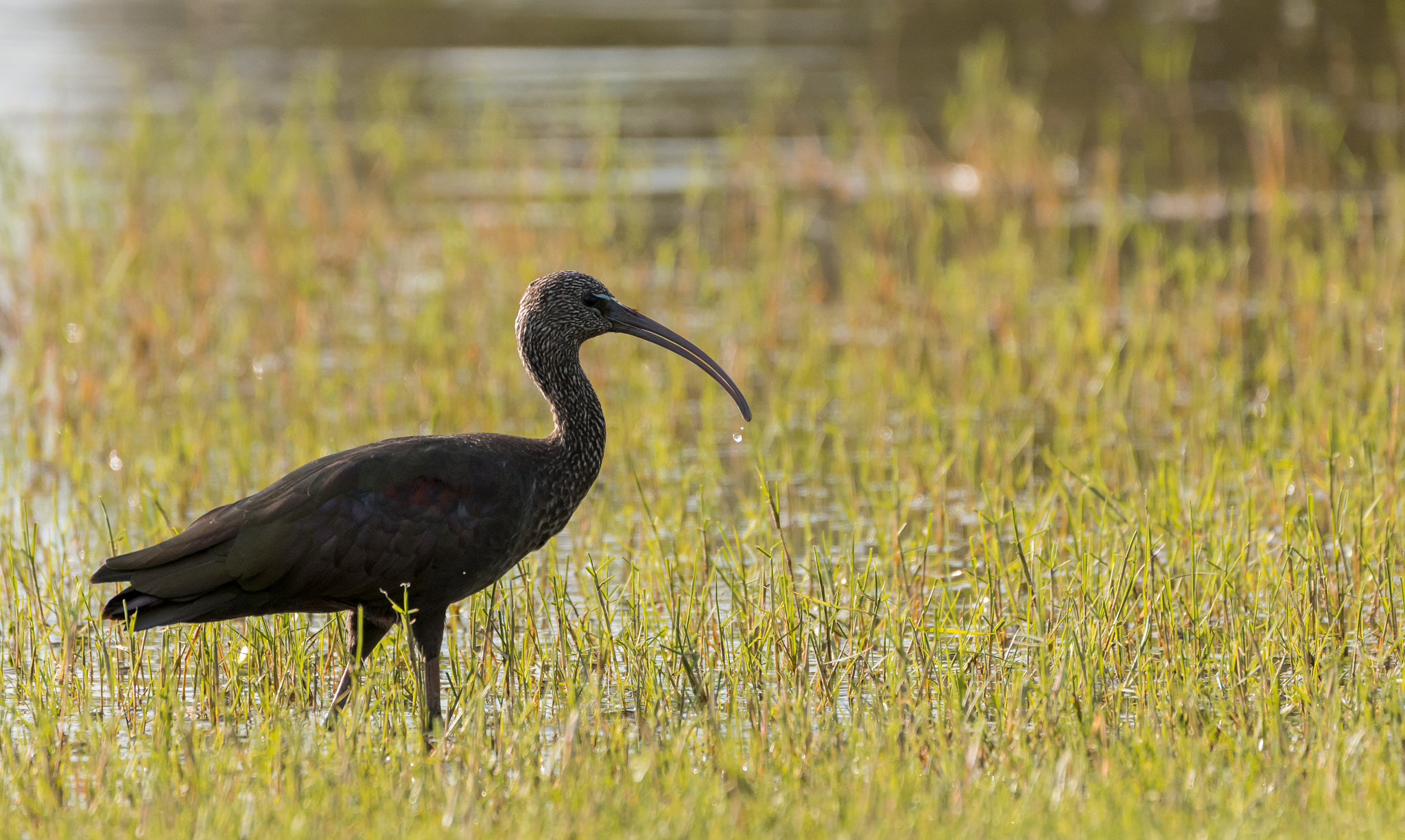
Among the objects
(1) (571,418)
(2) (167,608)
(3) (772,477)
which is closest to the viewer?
(2) (167,608)

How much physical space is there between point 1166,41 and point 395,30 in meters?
9.38

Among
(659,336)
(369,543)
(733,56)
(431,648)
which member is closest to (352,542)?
(369,543)

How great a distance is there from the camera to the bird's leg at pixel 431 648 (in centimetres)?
531

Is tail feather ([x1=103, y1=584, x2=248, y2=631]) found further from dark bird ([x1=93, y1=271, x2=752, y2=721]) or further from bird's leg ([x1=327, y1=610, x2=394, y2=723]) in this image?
bird's leg ([x1=327, y1=610, x2=394, y2=723])

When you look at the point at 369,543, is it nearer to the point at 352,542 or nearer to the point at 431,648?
the point at 352,542

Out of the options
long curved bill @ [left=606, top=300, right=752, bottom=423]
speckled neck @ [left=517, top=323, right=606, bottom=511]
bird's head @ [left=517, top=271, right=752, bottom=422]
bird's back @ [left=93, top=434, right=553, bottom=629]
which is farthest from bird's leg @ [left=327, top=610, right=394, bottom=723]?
long curved bill @ [left=606, top=300, right=752, bottom=423]

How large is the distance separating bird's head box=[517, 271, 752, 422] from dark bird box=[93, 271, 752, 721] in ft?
1.32

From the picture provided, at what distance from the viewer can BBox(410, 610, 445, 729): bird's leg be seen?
5.31 meters

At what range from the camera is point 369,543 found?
5.18 metres

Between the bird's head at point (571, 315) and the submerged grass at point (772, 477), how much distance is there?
0.48 meters

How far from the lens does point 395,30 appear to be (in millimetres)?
23641

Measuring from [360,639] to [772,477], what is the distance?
2.60m

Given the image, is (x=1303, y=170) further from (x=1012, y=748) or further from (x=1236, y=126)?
(x=1012, y=748)

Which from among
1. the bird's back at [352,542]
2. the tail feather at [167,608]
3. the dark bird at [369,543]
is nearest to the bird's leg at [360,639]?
the dark bird at [369,543]
